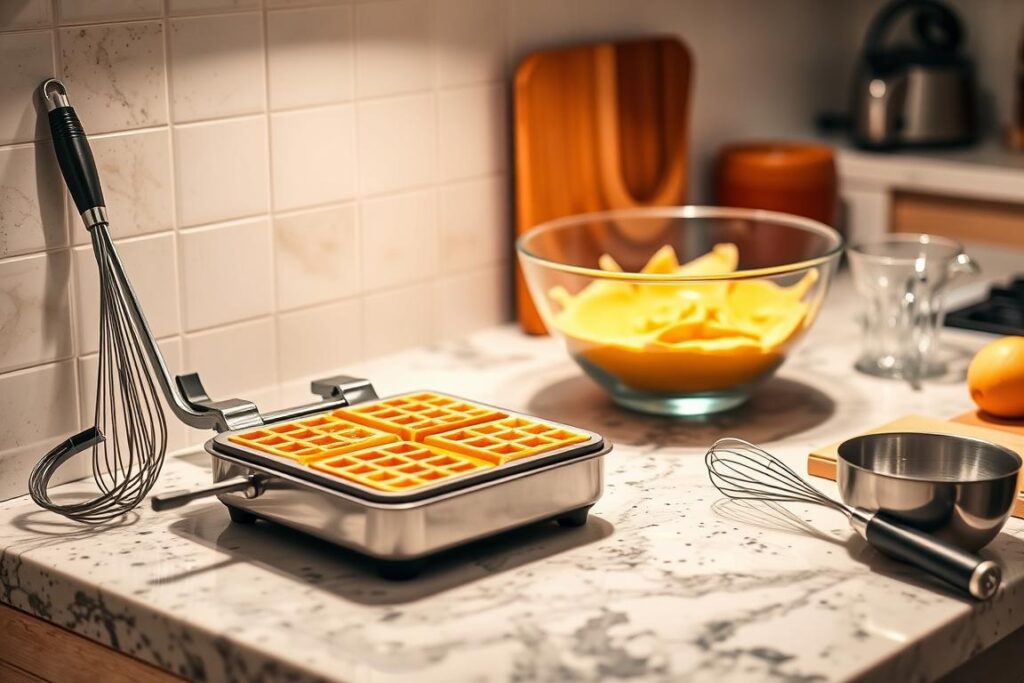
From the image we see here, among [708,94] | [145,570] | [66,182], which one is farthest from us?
[708,94]

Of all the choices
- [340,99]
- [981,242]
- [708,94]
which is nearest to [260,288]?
[340,99]

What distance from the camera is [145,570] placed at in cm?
103

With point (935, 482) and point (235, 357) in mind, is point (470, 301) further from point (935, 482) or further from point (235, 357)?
point (935, 482)

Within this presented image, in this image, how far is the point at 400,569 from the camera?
38.9 inches

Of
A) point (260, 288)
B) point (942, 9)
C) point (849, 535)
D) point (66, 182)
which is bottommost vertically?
point (849, 535)

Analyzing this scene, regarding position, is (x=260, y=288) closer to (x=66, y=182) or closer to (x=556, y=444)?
(x=66, y=182)

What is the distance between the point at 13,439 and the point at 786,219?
0.89m

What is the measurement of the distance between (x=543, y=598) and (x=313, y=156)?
25.4 inches

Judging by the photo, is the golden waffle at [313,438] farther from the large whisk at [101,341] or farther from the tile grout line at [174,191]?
the tile grout line at [174,191]

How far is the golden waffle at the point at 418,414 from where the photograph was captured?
1.13 metres

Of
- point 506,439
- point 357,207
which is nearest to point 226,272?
point 357,207

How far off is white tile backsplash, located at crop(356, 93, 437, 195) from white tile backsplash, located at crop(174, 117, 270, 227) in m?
0.14

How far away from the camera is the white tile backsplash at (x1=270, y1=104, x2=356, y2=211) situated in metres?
1.41

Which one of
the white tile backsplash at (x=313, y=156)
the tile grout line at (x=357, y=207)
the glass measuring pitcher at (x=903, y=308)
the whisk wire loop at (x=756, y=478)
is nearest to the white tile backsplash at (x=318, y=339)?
the tile grout line at (x=357, y=207)
